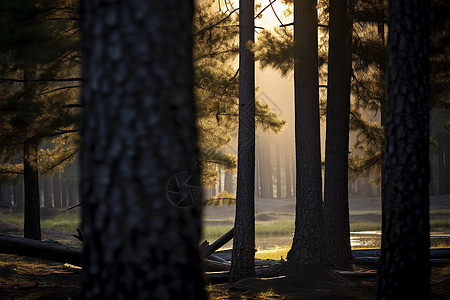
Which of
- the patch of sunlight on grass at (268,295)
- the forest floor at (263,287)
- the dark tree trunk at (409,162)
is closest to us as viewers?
the dark tree trunk at (409,162)

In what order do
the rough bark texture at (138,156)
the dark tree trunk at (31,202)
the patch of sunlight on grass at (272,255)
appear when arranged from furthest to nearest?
1. the patch of sunlight on grass at (272,255)
2. the dark tree trunk at (31,202)
3. the rough bark texture at (138,156)

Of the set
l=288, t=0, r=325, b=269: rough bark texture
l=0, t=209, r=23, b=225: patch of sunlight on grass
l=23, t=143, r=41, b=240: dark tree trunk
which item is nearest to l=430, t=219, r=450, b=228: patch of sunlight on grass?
l=288, t=0, r=325, b=269: rough bark texture

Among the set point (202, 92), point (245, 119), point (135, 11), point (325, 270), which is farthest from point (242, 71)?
point (135, 11)

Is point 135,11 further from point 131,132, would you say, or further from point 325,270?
point 325,270

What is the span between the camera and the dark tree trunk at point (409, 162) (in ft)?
13.9

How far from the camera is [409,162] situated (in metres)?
4.24

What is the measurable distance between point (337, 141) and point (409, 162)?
607 centimetres

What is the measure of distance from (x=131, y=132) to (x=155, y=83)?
31cm

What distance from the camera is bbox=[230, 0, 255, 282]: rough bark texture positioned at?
870 centimetres

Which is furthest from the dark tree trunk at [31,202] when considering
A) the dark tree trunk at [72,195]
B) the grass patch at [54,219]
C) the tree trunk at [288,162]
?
the tree trunk at [288,162]

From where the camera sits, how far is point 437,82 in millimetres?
13133

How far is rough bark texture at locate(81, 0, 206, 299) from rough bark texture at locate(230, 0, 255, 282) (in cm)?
619

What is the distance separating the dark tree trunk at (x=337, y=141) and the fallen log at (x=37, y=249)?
563 centimetres

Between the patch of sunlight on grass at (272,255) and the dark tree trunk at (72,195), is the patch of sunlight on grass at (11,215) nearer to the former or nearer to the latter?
the dark tree trunk at (72,195)
